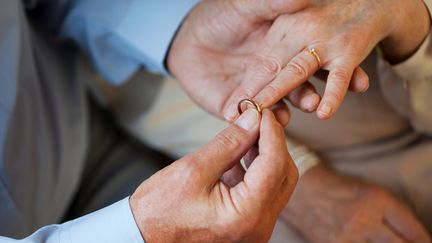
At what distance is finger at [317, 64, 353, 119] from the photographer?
0.60m

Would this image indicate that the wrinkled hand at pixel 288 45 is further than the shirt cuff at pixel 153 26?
No

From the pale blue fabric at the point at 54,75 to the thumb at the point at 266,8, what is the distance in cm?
15

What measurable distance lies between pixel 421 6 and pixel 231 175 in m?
0.36

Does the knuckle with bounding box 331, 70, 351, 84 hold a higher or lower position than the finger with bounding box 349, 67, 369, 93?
higher

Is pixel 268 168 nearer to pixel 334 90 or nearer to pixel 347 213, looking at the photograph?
pixel 334 90

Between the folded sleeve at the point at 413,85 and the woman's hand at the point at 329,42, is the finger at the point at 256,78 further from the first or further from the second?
the folded sleeve at the point at 413,85

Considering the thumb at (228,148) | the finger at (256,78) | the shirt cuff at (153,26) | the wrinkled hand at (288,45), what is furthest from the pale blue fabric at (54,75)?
the thumb at (228,148)

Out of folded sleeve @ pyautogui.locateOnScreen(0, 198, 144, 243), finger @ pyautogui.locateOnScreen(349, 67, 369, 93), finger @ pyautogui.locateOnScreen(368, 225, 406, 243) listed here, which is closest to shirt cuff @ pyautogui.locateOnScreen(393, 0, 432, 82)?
finger @ pyautogui.locateOnScreen(349, 67, 369, 93)

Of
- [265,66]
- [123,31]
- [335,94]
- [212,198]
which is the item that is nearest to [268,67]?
[265,66]

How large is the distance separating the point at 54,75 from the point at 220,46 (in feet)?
0.99

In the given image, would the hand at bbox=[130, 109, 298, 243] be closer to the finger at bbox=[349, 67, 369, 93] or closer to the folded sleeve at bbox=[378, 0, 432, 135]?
the finger at bbox=[349, 67, 369, 93]

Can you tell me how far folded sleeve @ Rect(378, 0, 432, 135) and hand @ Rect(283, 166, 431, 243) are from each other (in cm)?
13

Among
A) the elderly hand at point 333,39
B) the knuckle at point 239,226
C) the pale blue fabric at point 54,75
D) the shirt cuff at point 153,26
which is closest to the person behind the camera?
the knuckle at point 239,226

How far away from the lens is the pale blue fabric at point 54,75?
74 cm
